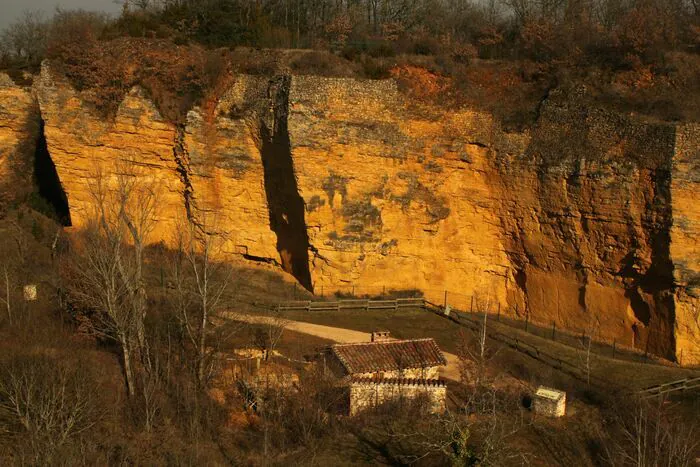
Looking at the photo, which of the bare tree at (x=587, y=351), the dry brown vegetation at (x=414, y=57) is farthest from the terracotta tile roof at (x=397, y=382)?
the dry brown vegetation at (x=414, y=57)

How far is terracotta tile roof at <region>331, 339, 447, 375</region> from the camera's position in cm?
2228

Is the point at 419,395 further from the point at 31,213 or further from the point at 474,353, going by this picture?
the point at 31,213

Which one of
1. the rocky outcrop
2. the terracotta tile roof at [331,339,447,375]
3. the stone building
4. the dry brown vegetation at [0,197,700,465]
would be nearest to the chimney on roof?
the stone building

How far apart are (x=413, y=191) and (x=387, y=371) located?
35.6 feet

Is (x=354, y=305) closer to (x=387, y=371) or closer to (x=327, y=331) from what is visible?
(x=327, y=331)

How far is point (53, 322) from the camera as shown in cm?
2456

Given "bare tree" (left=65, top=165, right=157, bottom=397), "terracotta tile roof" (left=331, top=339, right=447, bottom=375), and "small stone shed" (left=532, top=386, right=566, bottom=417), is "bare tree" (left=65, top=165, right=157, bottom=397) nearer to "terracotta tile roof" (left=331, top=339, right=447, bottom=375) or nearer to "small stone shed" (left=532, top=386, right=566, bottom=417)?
"terracotta tile roof" (left=331, top=339, right=447, bottom=375)

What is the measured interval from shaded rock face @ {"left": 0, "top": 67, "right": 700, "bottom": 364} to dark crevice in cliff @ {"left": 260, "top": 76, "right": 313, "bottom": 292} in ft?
0.26

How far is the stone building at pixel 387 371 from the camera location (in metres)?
21.1

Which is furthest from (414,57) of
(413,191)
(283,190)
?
(283,190)

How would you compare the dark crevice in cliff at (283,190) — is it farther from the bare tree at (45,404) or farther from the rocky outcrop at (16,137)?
the bare tree at (45,404)

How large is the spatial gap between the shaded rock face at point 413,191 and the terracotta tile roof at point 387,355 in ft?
26.8

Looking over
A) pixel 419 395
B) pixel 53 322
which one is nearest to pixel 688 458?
pixel 419 395

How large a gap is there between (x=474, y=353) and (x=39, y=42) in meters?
36.2
